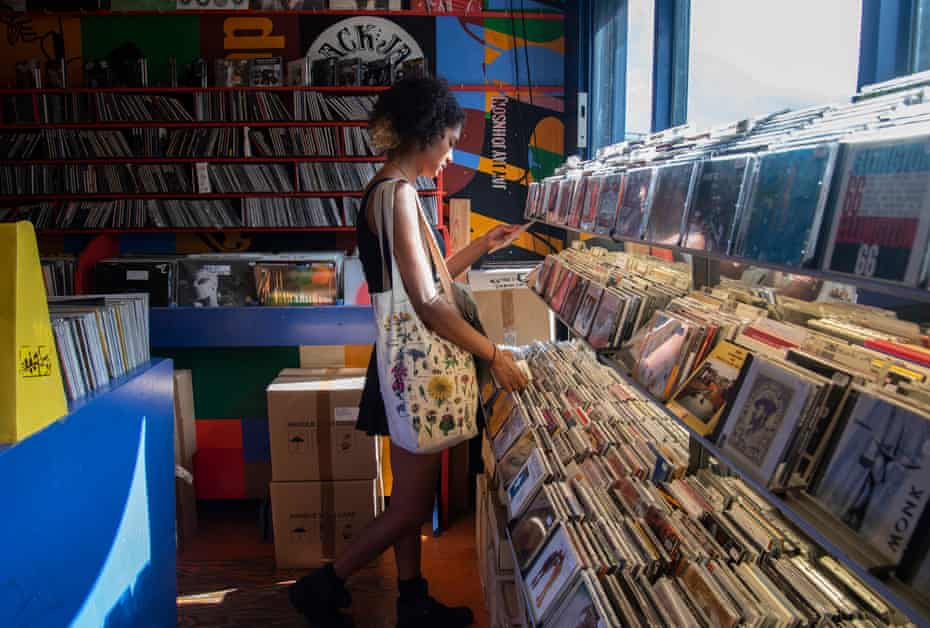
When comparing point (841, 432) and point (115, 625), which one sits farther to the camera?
point (115, 625)

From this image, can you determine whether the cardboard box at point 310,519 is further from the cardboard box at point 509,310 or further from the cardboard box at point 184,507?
the cardboard box at point 509,310

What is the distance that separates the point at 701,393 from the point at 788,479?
301mm

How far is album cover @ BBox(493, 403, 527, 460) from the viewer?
6.79 feet

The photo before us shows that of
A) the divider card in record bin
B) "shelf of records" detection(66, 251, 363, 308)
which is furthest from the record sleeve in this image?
"shelf of records" detection(66, 251, 363, 308)

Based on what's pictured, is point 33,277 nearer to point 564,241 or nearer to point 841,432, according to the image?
point 841,432

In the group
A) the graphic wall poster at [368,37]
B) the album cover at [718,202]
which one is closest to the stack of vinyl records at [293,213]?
the graphic wall poster at [368,37]

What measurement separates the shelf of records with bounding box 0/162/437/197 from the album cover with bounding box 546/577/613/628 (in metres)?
3.11

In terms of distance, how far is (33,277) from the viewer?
1604 mm

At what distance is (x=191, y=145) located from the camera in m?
4.01

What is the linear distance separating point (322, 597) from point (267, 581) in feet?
2.47

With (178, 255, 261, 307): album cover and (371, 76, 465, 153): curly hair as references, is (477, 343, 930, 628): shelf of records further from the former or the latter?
(178, 255, 261, 307): album cover

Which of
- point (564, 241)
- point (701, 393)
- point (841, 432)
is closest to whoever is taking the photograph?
point (841, 432)

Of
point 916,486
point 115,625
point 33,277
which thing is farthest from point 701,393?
point 115,625

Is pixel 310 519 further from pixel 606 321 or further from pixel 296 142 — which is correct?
pixel 296 142
